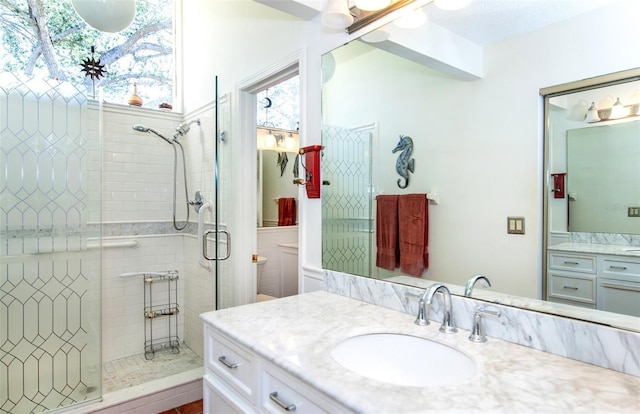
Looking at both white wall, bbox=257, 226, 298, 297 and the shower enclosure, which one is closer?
the shower enclosure

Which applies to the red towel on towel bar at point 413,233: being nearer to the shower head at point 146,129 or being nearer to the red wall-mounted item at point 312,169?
the red wall-mounted item at point 312,169

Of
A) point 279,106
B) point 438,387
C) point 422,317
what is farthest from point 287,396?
point 279,106

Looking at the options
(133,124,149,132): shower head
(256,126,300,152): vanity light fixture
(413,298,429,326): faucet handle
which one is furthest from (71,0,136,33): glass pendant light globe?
(413,298,429,326): faucet handle

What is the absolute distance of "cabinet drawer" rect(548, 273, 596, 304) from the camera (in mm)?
1032

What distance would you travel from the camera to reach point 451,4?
4.39 feet

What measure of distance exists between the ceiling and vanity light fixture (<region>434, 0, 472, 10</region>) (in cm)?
1

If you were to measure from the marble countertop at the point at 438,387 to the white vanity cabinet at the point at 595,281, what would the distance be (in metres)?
0.18

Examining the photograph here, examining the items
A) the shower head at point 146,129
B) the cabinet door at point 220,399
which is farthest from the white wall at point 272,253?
the cabinet door at point 220,399

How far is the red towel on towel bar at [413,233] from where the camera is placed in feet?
4.80

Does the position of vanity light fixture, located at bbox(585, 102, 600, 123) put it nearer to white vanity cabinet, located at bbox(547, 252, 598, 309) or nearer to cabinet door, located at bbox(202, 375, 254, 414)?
white vanity cabinet, located at bbox(547, 252, 598, 309)

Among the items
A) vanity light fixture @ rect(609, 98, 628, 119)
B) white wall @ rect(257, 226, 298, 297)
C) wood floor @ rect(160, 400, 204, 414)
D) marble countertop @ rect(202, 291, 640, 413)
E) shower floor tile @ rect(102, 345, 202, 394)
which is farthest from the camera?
white wall @ rect(257, 226, 298, 297)

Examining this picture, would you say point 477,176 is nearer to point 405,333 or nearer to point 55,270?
point 405,333

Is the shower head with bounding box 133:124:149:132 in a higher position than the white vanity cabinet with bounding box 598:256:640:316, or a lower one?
higher

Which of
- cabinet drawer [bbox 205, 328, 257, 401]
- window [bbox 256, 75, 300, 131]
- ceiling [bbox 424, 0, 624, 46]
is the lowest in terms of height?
cabinet drawer [bbox 205, 328, 257, 401]
